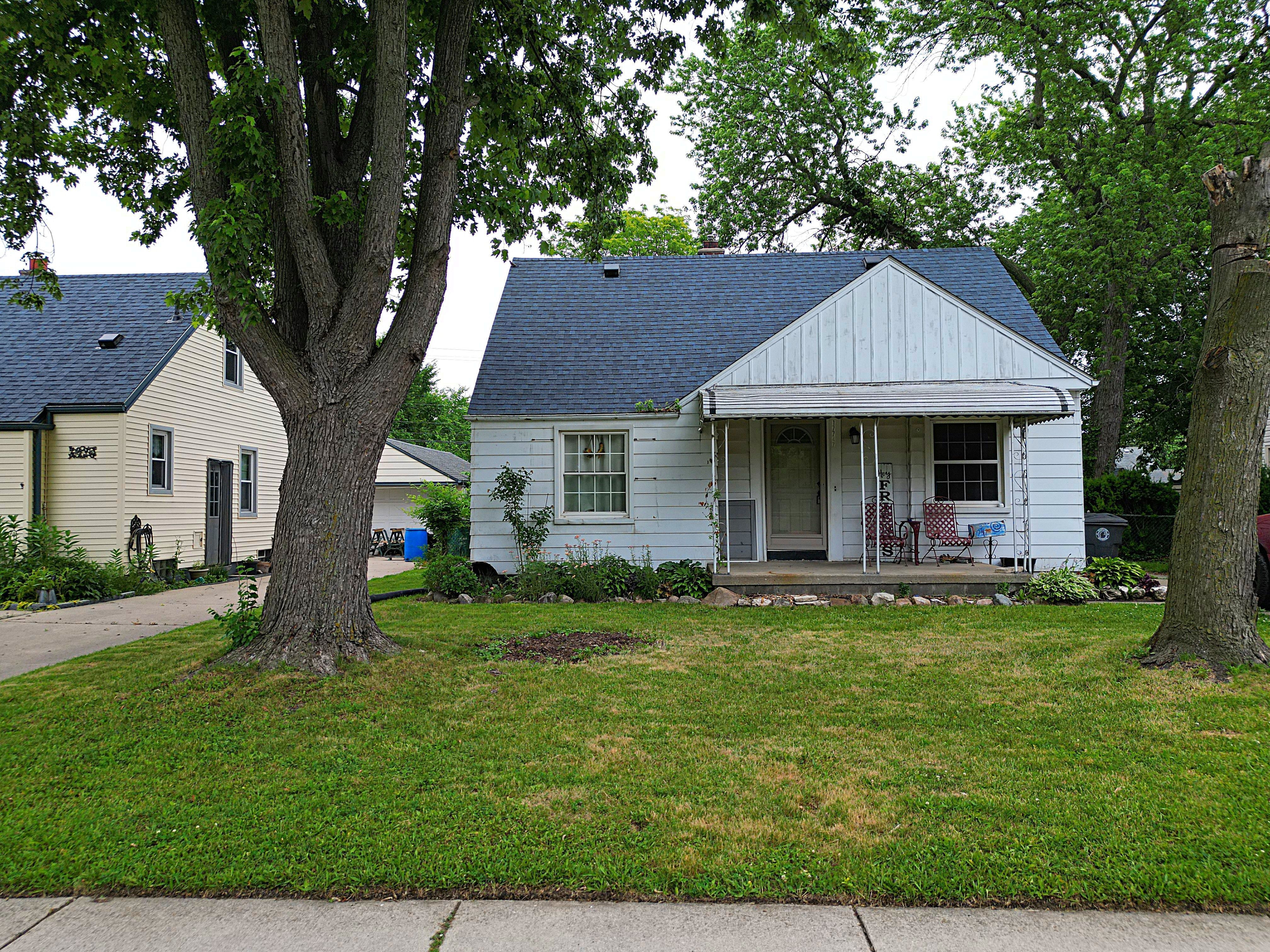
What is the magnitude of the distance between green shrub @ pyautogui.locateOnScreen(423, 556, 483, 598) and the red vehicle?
10.4 meters

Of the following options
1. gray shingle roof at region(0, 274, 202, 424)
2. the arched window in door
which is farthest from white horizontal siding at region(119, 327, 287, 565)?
the arched window in door

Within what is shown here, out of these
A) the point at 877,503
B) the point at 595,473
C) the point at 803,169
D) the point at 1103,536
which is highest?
the point at 803,169

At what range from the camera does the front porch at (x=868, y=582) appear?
35.5 ft

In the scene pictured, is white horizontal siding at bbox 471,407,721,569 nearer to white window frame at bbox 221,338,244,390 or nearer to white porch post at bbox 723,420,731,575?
white porch post at bbox 723,420,731,575

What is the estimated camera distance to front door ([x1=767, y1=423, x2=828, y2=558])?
42.3 feet

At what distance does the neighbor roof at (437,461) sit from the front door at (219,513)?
907 centimetres

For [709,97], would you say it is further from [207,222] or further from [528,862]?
[528,862]

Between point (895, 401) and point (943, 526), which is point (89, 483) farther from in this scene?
point (943, 526)

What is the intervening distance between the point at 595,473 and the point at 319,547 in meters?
6.63

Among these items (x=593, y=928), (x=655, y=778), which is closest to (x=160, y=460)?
(x=655, y=778)

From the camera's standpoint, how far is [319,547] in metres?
6.46

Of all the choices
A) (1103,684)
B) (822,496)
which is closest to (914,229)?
(822,496)

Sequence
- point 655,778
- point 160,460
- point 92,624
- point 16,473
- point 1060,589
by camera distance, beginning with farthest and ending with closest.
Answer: point 160,460
point 16,473
point 1060,589
point 92,624
point 655,778

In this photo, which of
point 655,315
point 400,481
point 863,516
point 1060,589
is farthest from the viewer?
point 400,481
